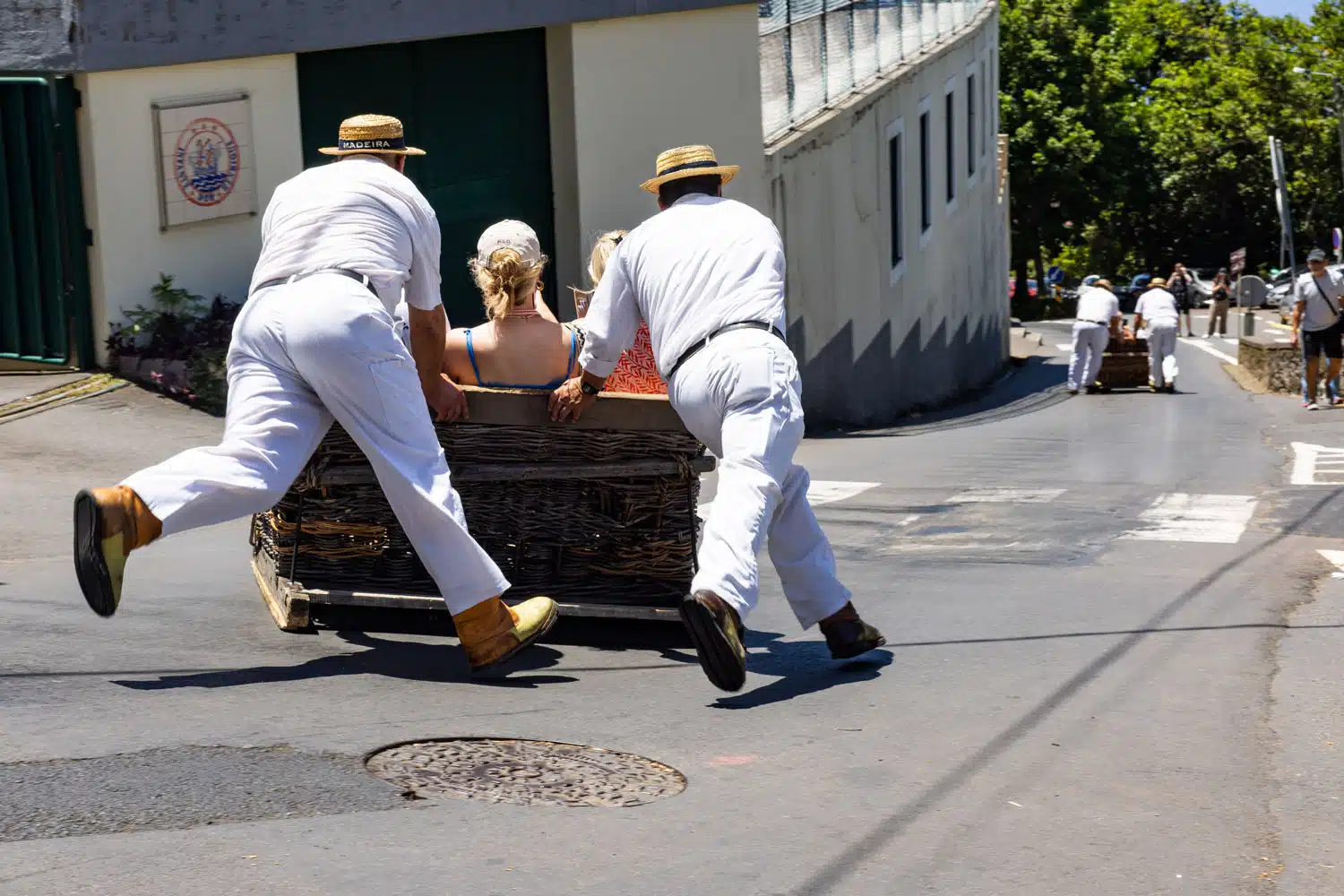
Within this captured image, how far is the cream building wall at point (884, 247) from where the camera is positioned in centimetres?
1805

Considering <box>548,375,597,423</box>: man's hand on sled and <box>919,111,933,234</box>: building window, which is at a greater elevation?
<box>919,111,933,234</box>: building window

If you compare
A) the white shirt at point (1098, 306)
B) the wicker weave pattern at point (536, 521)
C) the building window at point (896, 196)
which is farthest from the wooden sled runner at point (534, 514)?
the white shirt at point (1098, 306)

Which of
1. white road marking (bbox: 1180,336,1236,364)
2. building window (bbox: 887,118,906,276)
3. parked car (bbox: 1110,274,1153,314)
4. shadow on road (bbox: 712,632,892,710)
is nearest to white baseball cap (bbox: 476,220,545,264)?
shadow on road (bbox: 712,632,892,710)

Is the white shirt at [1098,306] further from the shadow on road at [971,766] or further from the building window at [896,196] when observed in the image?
the shadow on road at [971,766]

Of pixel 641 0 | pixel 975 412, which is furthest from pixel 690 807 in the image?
pixel 975 412

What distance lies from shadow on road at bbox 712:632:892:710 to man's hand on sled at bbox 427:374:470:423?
1325mm

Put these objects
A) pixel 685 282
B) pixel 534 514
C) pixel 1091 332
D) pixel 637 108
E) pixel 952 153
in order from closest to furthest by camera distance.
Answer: pixel 685 282, pixel 534 514, pixel 637 108, pixel 1091 332, pixel 952 153

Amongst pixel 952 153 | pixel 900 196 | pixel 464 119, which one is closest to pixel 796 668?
pixel 464 119

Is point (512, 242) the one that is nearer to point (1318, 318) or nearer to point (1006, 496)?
point (1006, 496)

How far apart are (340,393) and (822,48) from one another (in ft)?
48.3

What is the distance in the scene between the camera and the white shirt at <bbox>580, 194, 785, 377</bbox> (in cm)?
563

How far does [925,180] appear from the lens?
24750mm

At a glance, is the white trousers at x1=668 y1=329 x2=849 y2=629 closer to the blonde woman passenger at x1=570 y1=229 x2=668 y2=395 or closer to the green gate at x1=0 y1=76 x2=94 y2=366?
the blonde woman passenger at x1=570 y1=229 x2=668 y2=395

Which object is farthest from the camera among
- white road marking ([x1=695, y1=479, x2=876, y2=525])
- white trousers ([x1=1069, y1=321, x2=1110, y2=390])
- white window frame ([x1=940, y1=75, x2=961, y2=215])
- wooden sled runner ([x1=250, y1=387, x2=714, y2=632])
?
white window frame ([x1=940, y1=75, x2=961, y2=215])
